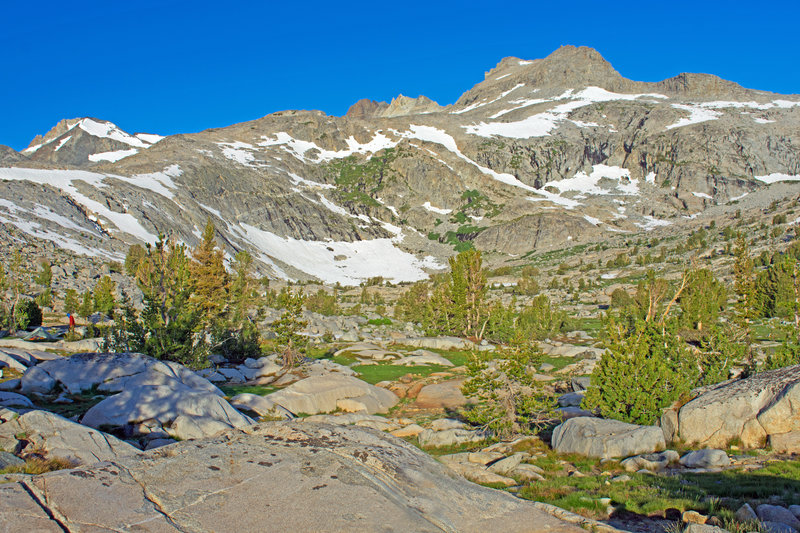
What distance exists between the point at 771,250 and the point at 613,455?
72614mm

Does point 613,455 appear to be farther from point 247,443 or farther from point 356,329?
point 356,329

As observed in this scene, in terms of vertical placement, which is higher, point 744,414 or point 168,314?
point 744,414

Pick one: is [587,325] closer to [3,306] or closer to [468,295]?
[468,295]

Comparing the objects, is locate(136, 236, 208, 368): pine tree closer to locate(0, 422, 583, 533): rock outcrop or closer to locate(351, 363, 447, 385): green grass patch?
locate(351, 363, 447, 385): green grass patch

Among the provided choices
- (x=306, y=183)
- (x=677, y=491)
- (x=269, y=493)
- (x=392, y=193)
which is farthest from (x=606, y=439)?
(x=392, y=193)

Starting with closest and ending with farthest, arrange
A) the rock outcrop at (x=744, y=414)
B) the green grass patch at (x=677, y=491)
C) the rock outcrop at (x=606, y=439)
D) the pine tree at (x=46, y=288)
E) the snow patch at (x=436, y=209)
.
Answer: the green grass patch at (x=677, y=491) → the rock outcrop at (x=744, y=414) → the rock outcrop at (x=606, y=439) → the pine tree at (x=46, y=288) → the snow patch at (x=436, y=209)

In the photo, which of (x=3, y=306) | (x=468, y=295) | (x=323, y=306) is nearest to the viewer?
(x=3, y=306)

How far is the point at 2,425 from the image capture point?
9391mm

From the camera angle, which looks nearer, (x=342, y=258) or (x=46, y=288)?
(x=46, y=288)

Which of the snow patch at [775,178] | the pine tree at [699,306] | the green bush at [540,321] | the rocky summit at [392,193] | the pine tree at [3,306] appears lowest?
the pine tree at [3,306]

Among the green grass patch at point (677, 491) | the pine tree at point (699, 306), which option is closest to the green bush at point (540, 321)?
the pine tree at point (699, 306)

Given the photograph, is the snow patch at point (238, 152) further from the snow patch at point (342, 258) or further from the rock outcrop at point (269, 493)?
the rock outcrop at point (269, 493)

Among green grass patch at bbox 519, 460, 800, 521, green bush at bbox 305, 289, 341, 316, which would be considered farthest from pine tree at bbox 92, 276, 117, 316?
green grass patch at bbox 519, 460, 800, 521

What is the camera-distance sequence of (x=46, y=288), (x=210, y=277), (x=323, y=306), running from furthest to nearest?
1. (x=323, y=306)
2. (x=46, y=288)
3. (x=210, y=277)
